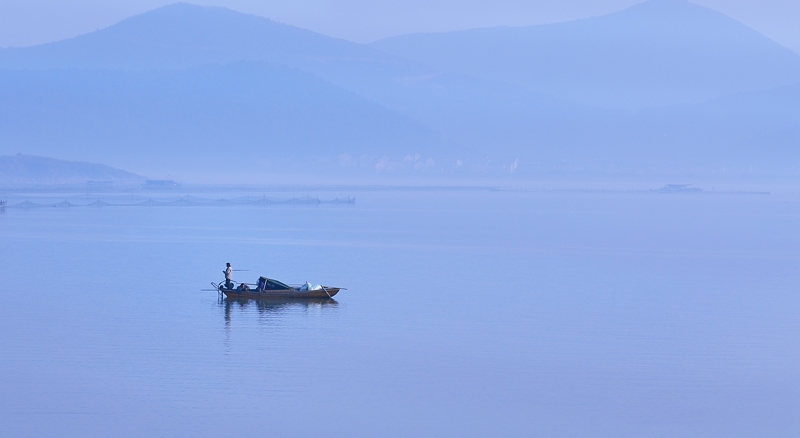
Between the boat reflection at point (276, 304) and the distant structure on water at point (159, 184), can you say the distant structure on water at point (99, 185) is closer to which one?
the distant structure on water at point (159, 184)

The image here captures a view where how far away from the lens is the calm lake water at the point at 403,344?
18.7 m

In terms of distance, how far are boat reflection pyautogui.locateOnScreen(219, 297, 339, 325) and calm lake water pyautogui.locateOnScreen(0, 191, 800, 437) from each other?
5.3 inches

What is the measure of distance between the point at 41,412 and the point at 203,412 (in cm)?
273

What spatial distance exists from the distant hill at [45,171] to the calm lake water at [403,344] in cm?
11164

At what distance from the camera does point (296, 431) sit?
17859 mm

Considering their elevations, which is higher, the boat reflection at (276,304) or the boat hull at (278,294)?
the boat hull at (278,294)

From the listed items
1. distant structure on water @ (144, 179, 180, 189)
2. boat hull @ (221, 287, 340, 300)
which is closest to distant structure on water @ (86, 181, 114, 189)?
distant structure on water @ (144, 179, 180, 189)

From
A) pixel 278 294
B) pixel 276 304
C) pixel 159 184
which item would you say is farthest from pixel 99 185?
pixel 278 294

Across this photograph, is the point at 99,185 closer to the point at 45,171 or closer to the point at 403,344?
the point at 45,171

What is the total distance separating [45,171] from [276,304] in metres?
141

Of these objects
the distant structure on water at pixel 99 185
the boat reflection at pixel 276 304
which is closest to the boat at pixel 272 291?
the boat reflection at pixel 276 304

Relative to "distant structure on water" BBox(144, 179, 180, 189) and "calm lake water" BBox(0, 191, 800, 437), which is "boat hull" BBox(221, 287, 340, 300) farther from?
"distant structure on water" BBox(144, 179, 180, 189)

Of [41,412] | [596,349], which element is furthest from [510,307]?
[41,412]

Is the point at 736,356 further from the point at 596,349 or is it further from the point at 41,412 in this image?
the point at 41,412
